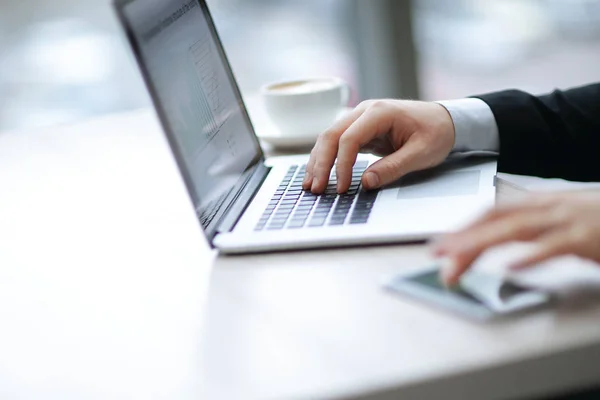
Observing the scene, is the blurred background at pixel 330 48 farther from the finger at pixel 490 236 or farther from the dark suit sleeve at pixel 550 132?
the finger at pixel 490 236

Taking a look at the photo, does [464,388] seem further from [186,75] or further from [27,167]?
[27,167]

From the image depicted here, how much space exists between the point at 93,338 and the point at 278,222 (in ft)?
0.81

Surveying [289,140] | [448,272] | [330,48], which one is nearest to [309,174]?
[289,140]

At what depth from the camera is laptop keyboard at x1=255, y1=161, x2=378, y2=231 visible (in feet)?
2.92

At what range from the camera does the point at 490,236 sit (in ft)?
2.22

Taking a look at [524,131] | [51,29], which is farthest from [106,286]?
[51,29]

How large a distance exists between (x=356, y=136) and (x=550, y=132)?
0.29 metres

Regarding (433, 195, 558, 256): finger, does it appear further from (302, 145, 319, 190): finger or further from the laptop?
(302, 145, 319, 190): finger

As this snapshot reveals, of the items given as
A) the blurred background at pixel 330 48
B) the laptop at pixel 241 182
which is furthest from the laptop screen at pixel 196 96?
the blurred background at pixel 330 48

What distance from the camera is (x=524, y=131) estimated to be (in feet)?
3.64

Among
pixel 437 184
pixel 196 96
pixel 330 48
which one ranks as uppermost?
pixel 196 96

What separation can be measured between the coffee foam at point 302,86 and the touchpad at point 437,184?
357mm

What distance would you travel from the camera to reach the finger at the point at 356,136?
0.98 m

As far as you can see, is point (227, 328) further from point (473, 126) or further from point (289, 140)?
point (289, 140)
